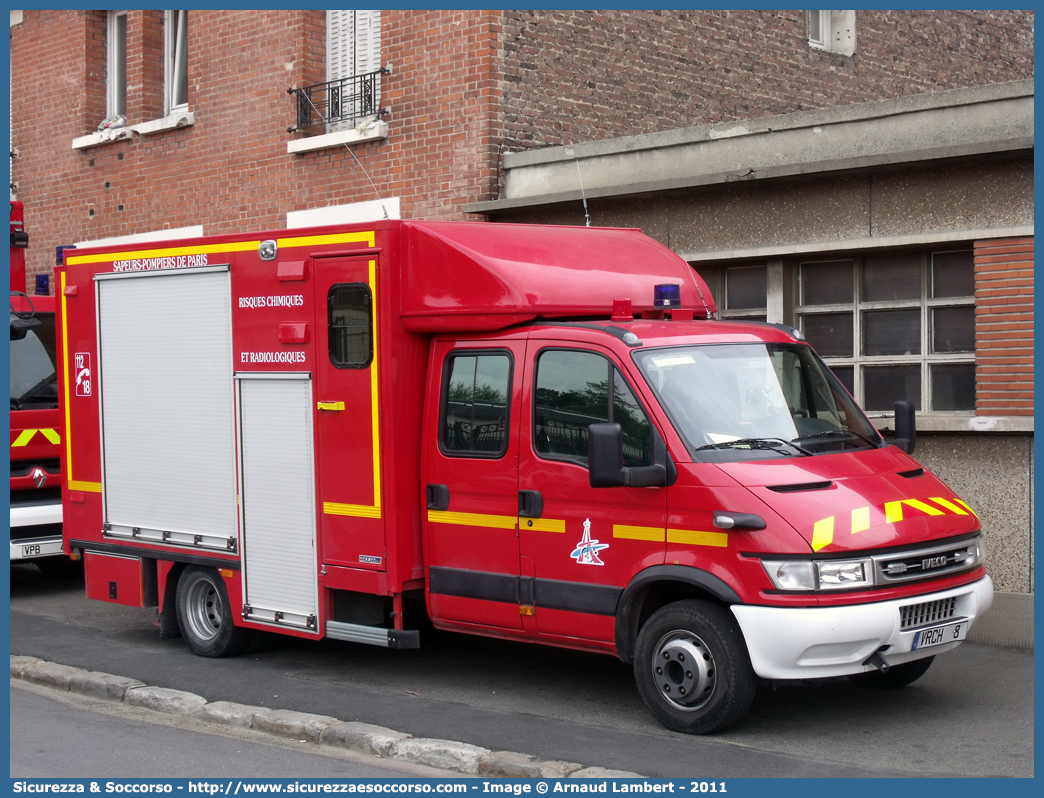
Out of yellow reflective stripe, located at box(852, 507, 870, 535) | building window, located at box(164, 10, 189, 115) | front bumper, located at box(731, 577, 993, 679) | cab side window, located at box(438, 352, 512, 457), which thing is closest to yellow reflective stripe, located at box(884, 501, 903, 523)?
yellow reflective stripe, located at box(852, 507, 870, 535)

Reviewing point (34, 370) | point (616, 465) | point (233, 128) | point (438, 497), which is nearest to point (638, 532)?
point (616, 465)

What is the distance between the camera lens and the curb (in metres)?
6.30

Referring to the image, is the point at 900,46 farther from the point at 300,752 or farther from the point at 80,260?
the point at 300,752

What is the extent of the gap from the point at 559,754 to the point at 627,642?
0.77m

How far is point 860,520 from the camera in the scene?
6.55 m

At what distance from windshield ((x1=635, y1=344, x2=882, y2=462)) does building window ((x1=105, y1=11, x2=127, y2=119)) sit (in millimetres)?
12757

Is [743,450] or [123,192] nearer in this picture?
[743,450]

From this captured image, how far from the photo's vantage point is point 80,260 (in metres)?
9.82

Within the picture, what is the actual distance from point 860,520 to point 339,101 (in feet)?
32.2

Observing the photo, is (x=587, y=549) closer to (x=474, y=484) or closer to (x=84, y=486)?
(x=474, y=484)

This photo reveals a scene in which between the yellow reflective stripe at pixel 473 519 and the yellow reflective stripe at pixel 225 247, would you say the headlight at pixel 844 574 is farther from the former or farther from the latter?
the yellow reflective stripe at pixel 225 247

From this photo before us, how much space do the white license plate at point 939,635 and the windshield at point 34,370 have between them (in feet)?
27.1

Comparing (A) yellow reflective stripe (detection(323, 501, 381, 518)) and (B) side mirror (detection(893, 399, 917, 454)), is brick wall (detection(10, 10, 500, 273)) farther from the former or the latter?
(B) side mirror (detection(893, 399, 917, 454))

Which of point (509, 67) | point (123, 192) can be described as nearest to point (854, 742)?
point (509, 67)
